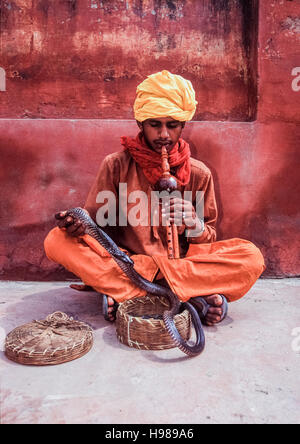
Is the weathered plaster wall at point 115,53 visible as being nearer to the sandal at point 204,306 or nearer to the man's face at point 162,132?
the man's face at point 162,132

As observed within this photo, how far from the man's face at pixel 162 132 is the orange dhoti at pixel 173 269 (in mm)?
692

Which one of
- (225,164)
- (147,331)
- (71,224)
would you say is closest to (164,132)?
(71,224)

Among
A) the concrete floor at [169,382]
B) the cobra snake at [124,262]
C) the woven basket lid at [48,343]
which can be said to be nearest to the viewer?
the concrete floor at [169,382]

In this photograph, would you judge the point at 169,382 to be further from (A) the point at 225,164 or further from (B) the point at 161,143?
(A) the point at 225,164

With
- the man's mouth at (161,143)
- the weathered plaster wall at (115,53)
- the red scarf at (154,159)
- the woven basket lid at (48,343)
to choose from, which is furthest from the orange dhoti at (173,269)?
the weathered plaster wall at (115,53)

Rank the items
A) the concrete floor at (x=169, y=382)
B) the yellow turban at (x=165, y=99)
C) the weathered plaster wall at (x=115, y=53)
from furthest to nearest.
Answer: the weathered plaster wall at (x=115, y=53) < the yellow turban at (x=165, y=99) < the concrete floor at (x=169, y=382)

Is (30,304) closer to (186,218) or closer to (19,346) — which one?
(19,346)

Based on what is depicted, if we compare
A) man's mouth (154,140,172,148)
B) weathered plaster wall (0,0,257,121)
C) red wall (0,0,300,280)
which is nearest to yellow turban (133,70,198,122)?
man's mouth (154,140,172,148)

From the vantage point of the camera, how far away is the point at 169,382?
150 cm

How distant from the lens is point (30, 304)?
7.95 ft

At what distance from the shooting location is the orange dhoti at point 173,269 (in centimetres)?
212

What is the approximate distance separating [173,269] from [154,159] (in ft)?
2.27
